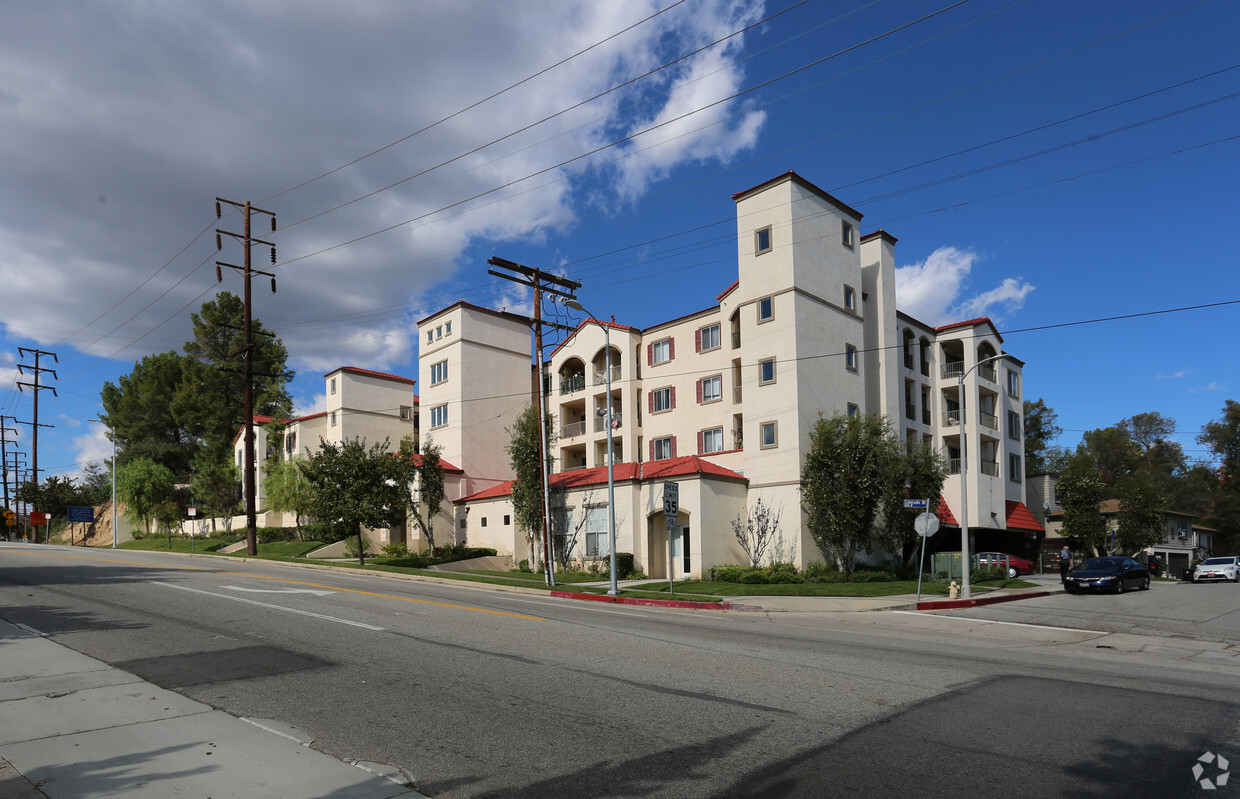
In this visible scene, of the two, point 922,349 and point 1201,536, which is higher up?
point 922,349

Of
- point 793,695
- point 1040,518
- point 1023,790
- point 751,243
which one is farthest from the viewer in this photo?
point 1040,518

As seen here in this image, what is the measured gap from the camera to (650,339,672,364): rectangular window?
133 feet

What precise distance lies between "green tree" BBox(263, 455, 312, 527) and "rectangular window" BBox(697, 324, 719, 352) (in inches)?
1104

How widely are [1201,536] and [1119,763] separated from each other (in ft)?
296

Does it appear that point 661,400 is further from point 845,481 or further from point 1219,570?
point 1219,570

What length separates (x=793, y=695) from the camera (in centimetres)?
837

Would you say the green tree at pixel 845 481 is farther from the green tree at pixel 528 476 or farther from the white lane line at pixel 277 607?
the white lane line at pixel 277 607

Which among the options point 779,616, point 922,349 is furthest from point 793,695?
point 922,349

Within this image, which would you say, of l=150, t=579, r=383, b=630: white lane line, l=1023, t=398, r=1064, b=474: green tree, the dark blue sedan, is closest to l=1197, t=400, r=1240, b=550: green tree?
l=1023, t=398, r=1064, b=474: green tree

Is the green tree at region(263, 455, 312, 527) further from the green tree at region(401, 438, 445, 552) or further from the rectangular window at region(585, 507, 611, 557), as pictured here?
the rectangular window at region(585, 507, 611, 557)

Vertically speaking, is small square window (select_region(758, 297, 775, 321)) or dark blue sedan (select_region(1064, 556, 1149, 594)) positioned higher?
small square window (select_region(758, 297, 775, 321))

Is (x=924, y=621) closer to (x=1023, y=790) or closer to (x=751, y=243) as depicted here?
(x=1023, y=790)

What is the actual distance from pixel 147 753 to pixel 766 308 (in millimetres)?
30945

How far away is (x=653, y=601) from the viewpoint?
23875 millimetres
